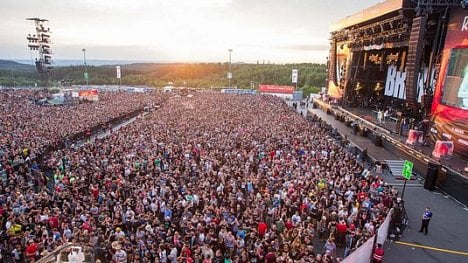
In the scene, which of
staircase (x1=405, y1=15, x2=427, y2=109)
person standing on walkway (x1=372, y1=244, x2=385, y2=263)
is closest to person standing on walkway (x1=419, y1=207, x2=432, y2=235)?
person standing on walkway (x1=372, y1=244, x2=385, y2=263)

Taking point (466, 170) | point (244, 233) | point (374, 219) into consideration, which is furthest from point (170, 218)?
point (466, 170)

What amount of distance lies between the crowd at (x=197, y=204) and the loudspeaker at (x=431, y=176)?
2899 millimetres

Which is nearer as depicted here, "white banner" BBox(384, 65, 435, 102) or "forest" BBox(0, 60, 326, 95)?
"white banner" BBox(384, 65, 435, 102)

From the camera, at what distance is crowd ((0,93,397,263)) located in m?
8.34

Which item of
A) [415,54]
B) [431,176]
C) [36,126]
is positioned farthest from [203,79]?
[431,176]

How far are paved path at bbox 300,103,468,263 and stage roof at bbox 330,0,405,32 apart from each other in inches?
437

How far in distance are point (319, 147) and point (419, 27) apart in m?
8.04

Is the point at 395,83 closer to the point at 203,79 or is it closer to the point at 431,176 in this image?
the point at 431,176

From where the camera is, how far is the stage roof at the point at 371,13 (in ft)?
67.3

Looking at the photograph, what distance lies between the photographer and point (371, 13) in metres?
25.6

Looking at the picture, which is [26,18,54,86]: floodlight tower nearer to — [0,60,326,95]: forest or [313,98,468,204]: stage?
[0,60,326,95]: forest

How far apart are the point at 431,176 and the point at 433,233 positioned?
13.7 ft

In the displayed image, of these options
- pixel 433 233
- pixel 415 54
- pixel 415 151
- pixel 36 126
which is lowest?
pixel 433 233

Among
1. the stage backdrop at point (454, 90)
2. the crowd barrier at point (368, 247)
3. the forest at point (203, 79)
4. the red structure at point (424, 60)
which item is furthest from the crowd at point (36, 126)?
the forest at point (203, 79)
